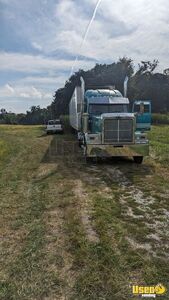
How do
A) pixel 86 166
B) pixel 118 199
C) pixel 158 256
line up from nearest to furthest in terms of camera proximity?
pixel 158 256
pixel 118 199
pixel 86 166

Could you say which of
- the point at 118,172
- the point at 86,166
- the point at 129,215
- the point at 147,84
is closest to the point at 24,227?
the point at 129,215

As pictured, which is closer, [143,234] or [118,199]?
[143,234]

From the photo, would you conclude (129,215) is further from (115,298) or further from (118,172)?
(118,172)

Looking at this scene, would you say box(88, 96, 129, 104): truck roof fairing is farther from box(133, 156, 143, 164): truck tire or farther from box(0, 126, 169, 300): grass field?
box(0, 126, 169, 300): grass field

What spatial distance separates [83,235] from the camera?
22.2 feet

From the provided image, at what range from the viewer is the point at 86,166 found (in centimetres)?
1548

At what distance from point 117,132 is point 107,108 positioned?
263cm

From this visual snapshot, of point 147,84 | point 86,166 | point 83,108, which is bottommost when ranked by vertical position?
point 86,166

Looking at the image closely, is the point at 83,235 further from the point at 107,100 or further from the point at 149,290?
the point at 107,100

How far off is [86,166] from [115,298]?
35.9 ft

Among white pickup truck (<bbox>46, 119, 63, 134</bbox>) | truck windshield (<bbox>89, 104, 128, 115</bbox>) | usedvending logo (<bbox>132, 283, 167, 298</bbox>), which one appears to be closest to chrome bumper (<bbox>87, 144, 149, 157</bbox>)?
truck windshield (<bbox>89, 104, 128, 115</bbox>)

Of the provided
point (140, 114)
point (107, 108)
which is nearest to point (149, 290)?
point (140, 114)

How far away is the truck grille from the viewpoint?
1605cm

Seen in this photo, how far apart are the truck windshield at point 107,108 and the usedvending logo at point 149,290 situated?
13.9 metres
